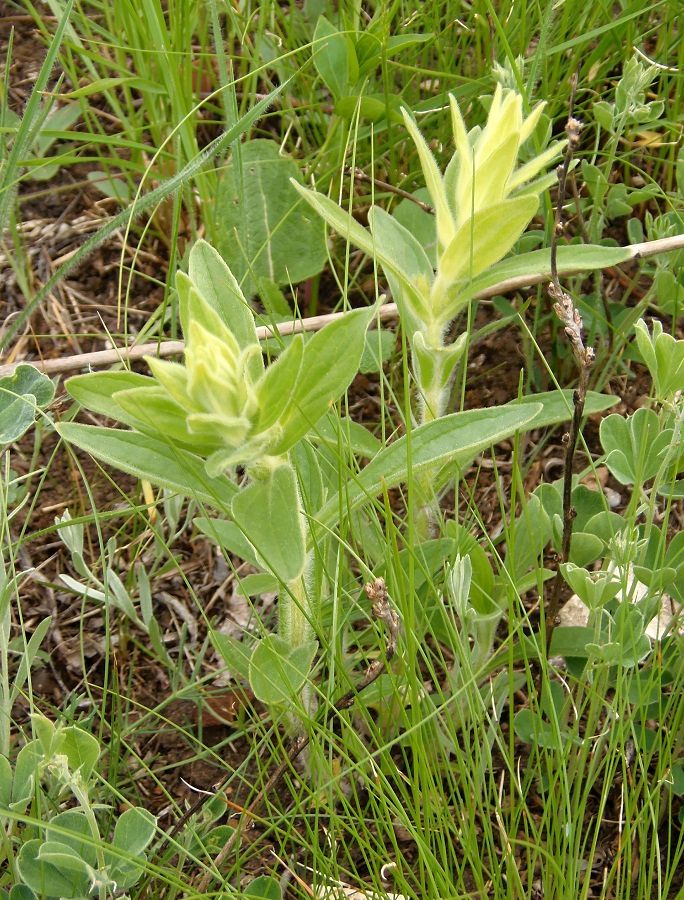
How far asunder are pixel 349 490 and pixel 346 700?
31 cm

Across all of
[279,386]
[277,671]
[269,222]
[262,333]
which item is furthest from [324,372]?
[269,222]

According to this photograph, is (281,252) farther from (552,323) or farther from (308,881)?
(308,881)

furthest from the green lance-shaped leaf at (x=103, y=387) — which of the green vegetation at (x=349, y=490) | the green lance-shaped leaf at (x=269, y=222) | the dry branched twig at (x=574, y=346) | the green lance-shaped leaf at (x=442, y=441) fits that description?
the green lance-shaped leaf at (x=269, y=222)

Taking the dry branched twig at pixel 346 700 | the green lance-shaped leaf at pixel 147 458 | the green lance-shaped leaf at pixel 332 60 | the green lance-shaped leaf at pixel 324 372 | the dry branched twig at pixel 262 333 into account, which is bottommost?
the dry branched twig at pixel 346 700

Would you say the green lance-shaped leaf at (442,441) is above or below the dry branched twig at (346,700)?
above

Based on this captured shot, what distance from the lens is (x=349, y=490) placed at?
151 cm

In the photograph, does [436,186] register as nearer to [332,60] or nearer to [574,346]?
[574,346]

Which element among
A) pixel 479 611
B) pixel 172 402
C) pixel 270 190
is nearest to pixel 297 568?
pixel 172 402

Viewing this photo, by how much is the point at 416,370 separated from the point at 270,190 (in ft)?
2.55

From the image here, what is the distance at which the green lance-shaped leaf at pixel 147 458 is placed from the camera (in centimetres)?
136

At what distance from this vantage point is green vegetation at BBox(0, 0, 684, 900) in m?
1.35

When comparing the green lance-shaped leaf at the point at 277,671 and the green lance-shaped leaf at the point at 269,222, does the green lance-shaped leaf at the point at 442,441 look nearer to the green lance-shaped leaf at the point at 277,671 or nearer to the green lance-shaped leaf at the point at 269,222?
the green lance-shaped leaf at the point at 277,671

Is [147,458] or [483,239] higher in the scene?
[483,239]

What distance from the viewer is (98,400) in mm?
1363
